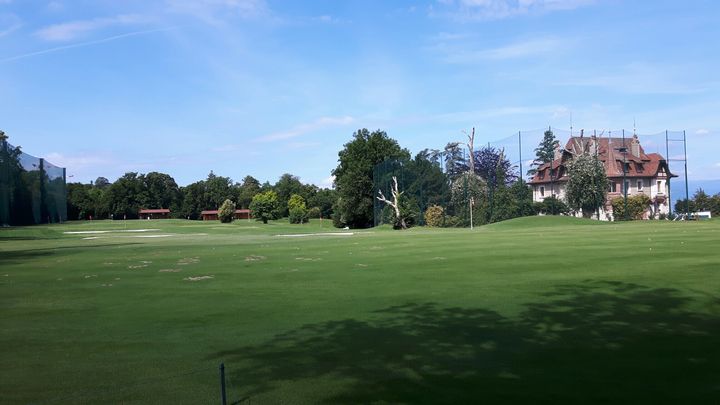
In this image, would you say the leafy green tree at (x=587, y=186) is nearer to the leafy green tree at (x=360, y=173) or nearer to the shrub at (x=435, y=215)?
the shrub at (x=435, y=215)

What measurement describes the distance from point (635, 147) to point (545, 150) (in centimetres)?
863

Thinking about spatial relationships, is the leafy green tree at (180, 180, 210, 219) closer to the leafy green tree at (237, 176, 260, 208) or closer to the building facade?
the leafy green tree at (237, 176, 260, 208)

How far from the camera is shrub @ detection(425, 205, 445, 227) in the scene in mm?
55062

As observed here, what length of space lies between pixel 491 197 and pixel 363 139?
116 feet

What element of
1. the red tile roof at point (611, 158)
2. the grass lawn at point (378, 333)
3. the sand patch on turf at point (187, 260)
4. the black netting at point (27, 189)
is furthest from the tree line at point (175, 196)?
the grass lawn at point (378, 333)

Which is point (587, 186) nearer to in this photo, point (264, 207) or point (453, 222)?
point (453, 222)

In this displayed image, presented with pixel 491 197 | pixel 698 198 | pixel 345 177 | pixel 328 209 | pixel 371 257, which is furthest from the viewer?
pixel 328 209

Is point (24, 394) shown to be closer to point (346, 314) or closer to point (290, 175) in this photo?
point (346, 314)

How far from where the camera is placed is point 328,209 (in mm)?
122562

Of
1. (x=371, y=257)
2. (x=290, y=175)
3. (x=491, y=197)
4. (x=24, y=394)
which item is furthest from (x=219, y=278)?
(x=290, y=175)

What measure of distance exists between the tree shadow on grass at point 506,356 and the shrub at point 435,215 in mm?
45015

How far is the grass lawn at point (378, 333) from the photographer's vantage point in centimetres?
595

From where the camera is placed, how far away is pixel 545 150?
56.3m

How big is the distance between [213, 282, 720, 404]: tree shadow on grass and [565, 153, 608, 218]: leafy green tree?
4450 centimetres
